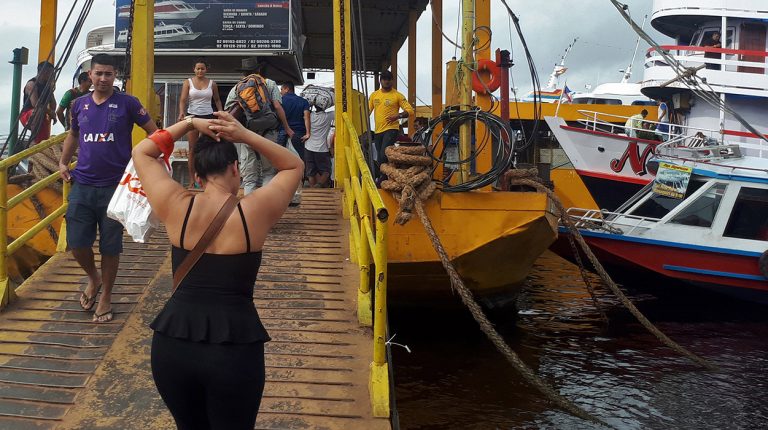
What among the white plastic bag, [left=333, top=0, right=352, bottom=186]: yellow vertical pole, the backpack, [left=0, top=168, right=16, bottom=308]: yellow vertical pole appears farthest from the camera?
[left=333, top=0, right=352, bottom=186]: yellow vertical pole

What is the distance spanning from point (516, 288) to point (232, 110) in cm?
405

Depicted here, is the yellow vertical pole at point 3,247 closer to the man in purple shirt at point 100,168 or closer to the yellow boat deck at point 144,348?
the yellow boat deck at point 144,348

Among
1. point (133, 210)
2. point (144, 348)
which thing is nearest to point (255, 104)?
Result: point (144, 348)

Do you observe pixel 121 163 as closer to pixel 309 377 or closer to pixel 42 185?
pixel 42 185

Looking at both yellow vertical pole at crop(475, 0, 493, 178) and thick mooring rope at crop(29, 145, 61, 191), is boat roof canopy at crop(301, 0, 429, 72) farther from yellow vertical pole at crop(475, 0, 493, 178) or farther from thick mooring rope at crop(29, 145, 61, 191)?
thick mooring rope at crop(29, 145, 61, 191)

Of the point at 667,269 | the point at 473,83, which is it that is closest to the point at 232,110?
the point at 473,83

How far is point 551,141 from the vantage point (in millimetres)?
21078

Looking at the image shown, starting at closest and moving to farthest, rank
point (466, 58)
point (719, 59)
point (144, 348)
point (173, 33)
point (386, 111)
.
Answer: point (144, 348) → point (466, 58) → point (386, 111) → point (173, 33) → point (719, 59)

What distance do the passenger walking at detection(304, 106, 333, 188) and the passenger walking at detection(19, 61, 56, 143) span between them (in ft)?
11.8

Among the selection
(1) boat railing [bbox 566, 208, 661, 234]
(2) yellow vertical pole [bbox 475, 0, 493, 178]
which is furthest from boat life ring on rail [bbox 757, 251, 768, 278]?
(2) yellow vertical pole [bbox 475, 0, 493, 178]

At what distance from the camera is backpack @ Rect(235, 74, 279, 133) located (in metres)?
7.05

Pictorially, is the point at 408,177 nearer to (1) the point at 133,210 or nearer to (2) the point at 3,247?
(2) the point at 3,247

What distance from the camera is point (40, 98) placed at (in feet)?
27.7

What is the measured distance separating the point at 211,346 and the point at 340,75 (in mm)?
6472
